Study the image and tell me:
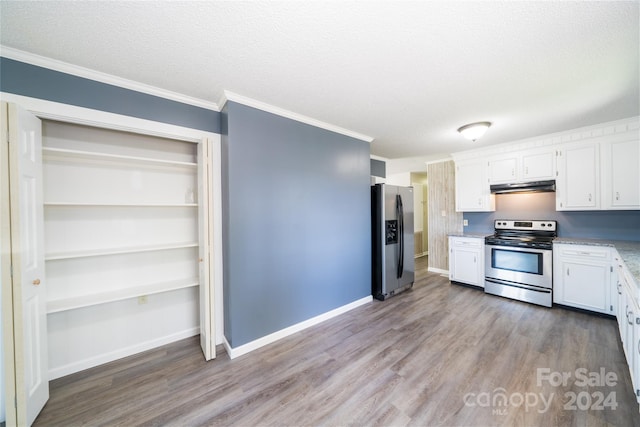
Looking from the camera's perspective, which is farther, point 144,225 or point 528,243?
point 528,243

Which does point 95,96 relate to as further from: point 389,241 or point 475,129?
point 475,129

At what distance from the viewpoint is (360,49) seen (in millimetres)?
1664

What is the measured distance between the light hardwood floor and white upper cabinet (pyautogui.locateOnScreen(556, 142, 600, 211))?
157 cm

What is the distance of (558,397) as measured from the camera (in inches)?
69.1

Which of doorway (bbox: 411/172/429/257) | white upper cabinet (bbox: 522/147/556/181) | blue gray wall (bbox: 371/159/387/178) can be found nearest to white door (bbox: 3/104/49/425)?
blue gray wall (bbox: 371/159/387/178)

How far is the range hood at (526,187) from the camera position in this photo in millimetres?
3493

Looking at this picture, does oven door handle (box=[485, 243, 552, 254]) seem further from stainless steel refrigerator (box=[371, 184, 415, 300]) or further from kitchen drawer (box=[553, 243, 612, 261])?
stainless steel refrigerator (box=[371, 184, 415, 300])

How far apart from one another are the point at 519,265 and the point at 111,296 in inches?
204

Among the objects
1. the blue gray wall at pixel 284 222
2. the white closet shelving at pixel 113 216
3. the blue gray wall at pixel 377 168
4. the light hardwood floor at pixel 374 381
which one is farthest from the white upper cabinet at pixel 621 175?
the white closet shelving at pixel 113 216

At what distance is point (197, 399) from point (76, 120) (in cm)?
246

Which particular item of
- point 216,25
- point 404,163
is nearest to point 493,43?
point 216,25

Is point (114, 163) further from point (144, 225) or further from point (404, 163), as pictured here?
point (404, 163)

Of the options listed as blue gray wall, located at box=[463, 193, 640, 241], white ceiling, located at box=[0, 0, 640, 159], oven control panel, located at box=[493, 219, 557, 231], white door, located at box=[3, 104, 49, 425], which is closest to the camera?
white ceiling, located at box=[0, 0, 640, 159]

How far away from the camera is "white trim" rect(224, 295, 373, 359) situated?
2.31 metres
